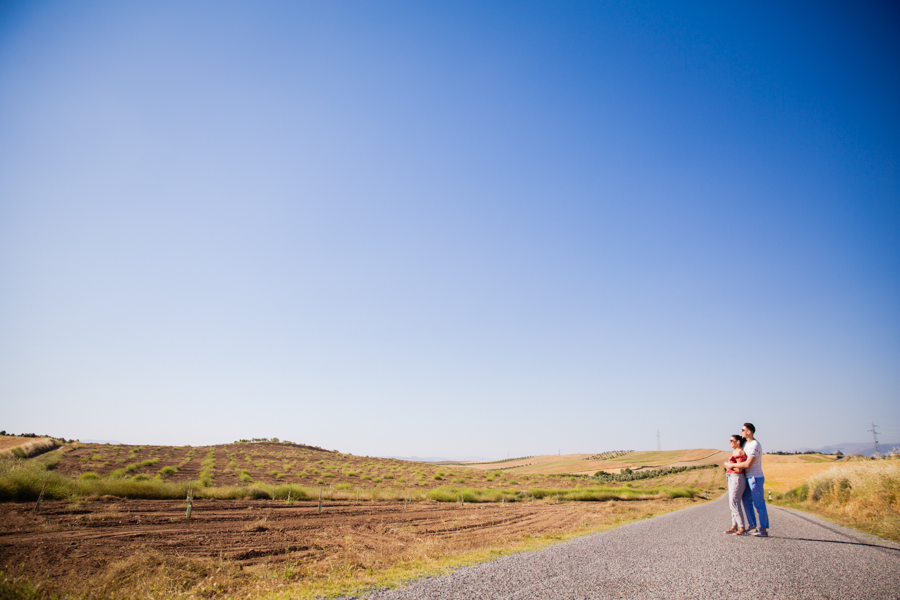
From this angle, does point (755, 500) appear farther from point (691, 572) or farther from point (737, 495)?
point (691, 572)

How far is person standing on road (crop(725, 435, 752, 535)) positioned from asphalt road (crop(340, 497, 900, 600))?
0.36m

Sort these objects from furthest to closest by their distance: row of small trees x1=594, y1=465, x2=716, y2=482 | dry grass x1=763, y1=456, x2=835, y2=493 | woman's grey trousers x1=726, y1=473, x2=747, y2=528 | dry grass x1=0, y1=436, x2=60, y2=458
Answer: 1. row of small trees x1=594, y1=465, x2=716, y2=482
2. dry grass x1=0, y1=436, x2=60, y2=458
3. dry grass x1=763, y1=456, x2=835, y2=493
4. woman's grey trousers x1=726, y1=473, x2=747, y2=528

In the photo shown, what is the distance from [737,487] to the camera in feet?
25.2

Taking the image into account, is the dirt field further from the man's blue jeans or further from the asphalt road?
the man's blue jeans

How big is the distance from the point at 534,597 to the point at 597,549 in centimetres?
360

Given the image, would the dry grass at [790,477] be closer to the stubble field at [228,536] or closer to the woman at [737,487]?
the stubble field at [228,536]

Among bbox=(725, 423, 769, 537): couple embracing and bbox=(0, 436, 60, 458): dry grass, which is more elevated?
bbox=(725, 423, 769, 537): couple embracing

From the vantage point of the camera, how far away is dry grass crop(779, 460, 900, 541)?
9.27m

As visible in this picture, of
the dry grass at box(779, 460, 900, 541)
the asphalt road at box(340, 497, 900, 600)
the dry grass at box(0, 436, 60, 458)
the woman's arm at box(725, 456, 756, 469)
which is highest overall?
the woman's arm at box(725, 456, 756, 469)

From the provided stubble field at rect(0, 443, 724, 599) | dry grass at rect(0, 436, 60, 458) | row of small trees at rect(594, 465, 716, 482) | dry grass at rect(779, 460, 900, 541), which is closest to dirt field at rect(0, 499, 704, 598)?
stubble field at rect(0, 443, 724, 599)

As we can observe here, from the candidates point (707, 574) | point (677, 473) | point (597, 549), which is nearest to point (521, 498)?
point (597, 549)

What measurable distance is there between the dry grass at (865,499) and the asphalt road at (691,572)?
7.05ft

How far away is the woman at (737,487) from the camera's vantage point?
7.61m

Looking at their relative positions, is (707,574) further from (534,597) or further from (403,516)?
(403,516)
